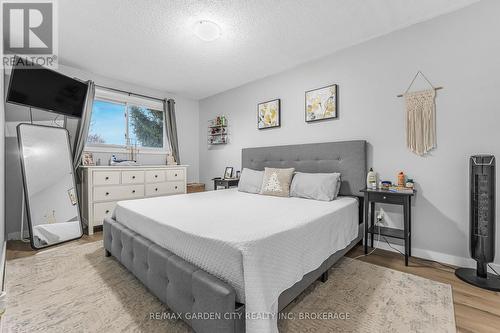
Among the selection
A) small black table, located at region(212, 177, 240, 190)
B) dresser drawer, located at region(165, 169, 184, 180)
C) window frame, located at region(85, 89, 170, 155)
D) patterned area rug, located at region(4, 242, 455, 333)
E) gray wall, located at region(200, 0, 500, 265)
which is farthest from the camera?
dresser drawer, located at region(165, 169, 184, 180)

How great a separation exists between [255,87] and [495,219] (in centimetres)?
357

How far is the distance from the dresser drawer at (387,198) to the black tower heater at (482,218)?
0.53 meters

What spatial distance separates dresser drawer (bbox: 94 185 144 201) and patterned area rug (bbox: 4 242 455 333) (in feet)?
4.29

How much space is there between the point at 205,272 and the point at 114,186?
3.01m

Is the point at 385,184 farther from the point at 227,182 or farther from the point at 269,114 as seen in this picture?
the point at 227,182

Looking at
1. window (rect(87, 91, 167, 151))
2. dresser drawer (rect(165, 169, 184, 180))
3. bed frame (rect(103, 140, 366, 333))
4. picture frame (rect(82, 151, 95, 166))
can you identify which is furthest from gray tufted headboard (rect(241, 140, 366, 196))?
picture frame (rect(82, 151, 95, 166))

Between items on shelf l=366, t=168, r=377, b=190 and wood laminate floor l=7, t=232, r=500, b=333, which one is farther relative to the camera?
items on shelf l=366, t=168, r=377, b=190

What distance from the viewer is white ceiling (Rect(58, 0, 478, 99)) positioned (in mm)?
2232

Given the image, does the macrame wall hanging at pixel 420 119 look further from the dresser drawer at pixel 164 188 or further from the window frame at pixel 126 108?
the window frame at pixel 126 108

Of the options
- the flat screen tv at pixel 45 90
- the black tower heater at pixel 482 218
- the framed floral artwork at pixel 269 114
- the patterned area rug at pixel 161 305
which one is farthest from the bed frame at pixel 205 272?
the flat screen tv at pixel 45 90

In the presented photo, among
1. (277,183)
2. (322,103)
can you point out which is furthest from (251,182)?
(322,103)

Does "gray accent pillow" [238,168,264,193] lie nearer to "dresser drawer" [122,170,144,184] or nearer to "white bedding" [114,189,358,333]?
"white bedding" [114,189,358,333]

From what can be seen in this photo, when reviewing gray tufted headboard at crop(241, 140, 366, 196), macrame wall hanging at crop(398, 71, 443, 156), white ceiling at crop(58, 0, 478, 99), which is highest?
white ceiling at crop(58, 0, 478, 99)

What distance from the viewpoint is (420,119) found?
248 centimetres
